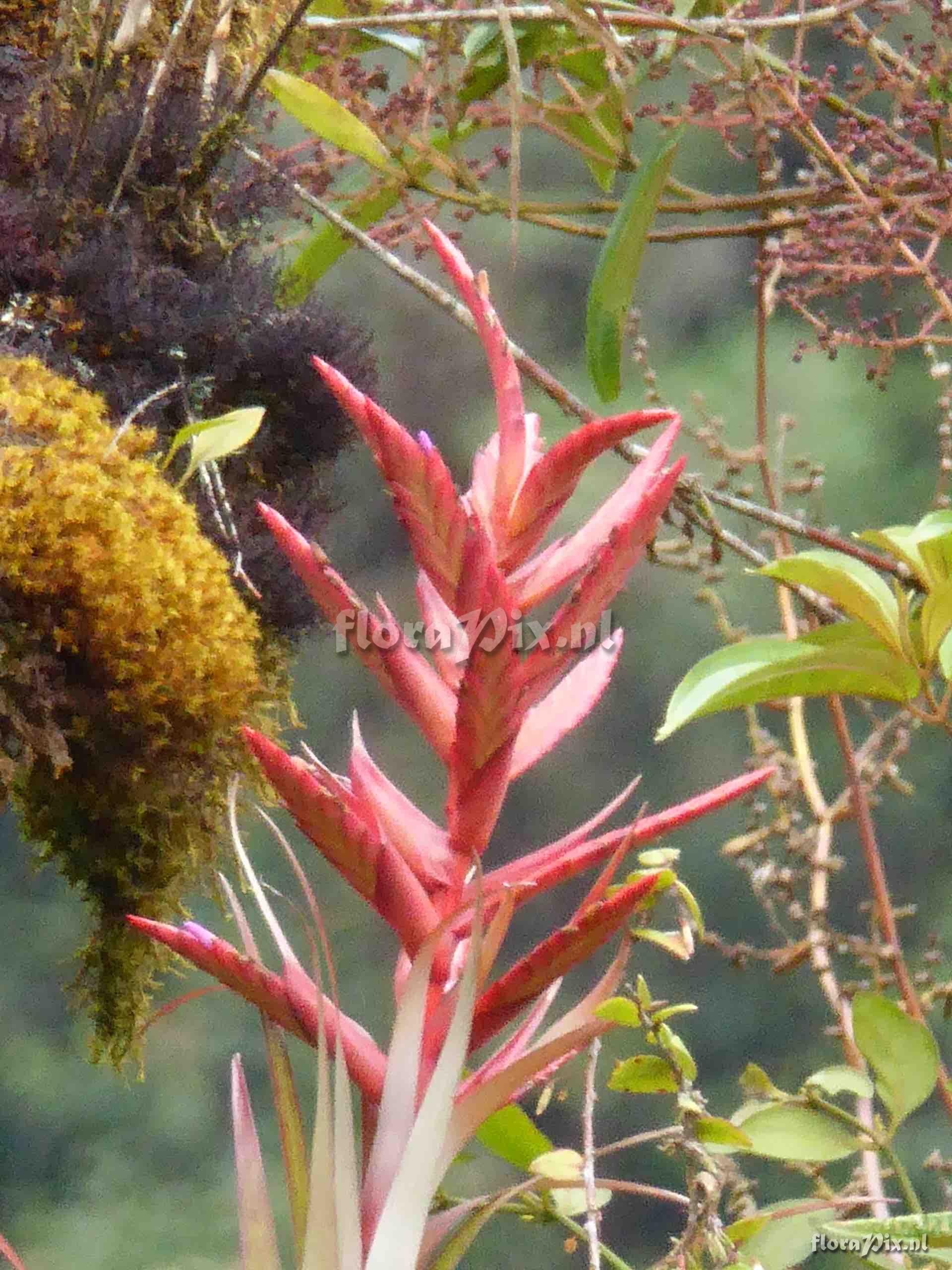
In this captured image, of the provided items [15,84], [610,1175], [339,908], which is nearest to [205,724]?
[15,84]

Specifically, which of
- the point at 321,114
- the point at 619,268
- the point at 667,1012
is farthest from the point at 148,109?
the point at 667,1012

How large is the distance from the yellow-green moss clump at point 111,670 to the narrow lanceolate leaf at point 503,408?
16cm

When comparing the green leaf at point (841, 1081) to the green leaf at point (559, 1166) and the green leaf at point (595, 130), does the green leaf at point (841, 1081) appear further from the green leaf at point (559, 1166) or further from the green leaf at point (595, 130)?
the green leaf at point (595, 130)

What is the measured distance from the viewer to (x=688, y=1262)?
0.41m

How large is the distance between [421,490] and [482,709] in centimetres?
7

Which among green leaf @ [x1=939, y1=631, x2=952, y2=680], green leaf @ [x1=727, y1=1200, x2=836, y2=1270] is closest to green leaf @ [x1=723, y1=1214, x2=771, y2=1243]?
green leaf @ [x1=727, y1=1200, x2=836, y2=1270]

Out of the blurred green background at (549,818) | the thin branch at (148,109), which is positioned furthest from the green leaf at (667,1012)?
the blurred green background at (549,818)

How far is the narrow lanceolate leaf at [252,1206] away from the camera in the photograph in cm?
40

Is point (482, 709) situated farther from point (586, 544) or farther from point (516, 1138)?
point (516, 1138)

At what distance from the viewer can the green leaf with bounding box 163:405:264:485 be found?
543 mm

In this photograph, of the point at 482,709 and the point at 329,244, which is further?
the point at 329,244

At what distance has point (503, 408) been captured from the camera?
1.42ft

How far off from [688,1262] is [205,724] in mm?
282

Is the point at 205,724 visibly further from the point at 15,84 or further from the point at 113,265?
the point at 15,84
